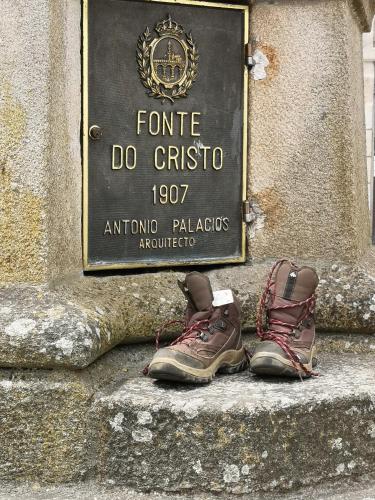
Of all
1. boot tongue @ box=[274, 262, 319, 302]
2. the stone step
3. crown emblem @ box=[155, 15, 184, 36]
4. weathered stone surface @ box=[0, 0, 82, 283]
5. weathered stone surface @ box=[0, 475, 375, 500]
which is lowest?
weathered stone surface @ box=[0, 475, 375, 500]

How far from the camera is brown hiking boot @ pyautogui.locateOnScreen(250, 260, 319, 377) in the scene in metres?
2.81

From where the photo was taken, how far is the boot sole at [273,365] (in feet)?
9.06

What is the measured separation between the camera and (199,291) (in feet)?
9.41

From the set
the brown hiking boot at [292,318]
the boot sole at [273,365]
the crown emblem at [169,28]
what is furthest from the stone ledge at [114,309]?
the crown emblem at [169,28]

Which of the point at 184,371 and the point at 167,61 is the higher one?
the point at 167,61

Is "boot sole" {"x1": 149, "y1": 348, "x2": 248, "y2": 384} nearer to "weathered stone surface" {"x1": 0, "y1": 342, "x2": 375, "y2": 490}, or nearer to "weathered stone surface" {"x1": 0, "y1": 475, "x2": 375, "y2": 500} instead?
"weathered stone surface" {"x1": 0, "y1": 342, "x2": 375, "y2": 490}

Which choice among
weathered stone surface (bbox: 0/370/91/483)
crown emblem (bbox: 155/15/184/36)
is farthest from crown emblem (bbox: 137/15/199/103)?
weathered stone surface (bbox: 0/370/91/483)

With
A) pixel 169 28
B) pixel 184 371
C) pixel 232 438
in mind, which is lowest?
pixel 232 438

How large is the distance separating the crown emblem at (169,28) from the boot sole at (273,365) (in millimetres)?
1232

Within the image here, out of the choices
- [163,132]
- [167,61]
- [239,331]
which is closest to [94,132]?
[163,132]

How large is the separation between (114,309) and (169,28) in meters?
1.05

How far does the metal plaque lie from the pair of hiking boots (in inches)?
17.5

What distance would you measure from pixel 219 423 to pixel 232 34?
5.04 ft

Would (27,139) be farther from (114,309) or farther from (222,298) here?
(222,298)
